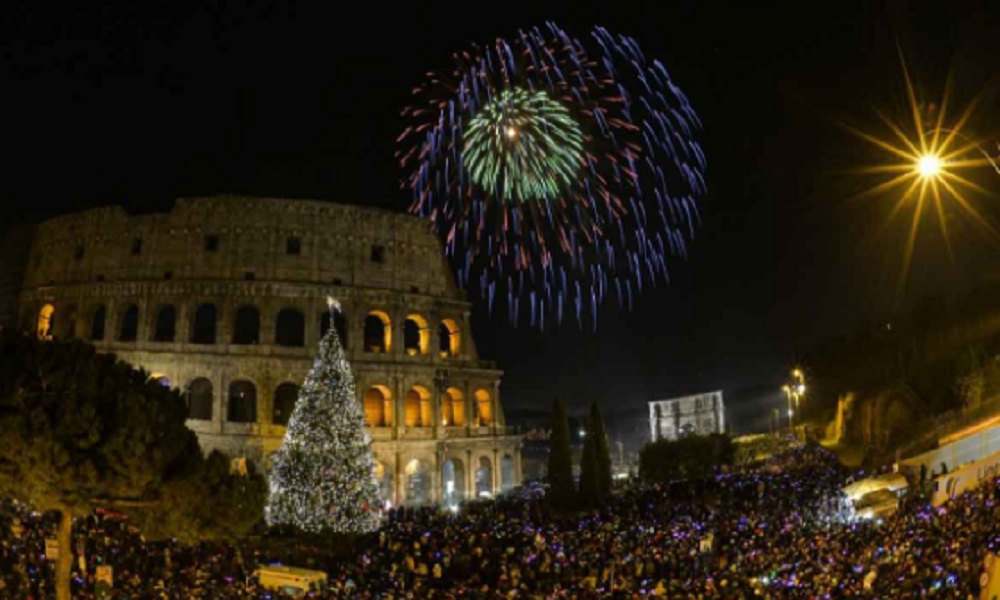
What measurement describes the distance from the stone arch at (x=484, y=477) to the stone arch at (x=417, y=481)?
308 cm

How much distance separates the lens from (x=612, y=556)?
20.1 meters

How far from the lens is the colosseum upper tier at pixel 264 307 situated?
36.9 metres

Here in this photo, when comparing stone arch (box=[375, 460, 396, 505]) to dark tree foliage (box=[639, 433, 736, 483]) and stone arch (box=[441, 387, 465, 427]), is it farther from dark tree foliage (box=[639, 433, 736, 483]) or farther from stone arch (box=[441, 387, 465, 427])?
dark tree foliage (box=[639, 433, 736, 483])

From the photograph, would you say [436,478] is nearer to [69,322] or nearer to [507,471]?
[507,471]

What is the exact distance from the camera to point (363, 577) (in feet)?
64.0

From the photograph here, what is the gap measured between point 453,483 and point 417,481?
3.45 metres

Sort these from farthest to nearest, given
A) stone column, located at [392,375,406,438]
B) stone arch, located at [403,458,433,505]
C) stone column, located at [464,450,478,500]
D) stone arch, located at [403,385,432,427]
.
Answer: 1. stone column, located at [464,450,478,500]
2. stone arch, located at [403,385,432,427]
3. stone arch, located at [403,458,433,505]
4. stone column, located at [392,375,406,438]

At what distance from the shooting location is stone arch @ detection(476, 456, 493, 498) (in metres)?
43.4

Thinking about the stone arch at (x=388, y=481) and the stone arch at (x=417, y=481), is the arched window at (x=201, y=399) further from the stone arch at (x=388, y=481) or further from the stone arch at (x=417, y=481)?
the stone arch at (x=417, y=481)

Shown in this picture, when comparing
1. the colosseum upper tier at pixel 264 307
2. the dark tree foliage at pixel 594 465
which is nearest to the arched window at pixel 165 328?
the colosseum upper tier at pixel 264 307

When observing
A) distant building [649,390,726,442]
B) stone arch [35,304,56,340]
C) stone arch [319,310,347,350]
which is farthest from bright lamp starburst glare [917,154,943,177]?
distant building [649,390,726,442]

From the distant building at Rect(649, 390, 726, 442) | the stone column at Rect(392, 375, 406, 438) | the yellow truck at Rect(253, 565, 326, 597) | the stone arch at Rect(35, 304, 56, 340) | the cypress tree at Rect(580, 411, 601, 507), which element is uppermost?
the stone arch at Rect(35, 304, 56, 340)

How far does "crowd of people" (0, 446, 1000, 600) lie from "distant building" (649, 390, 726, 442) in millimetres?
54224

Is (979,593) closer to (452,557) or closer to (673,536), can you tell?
(673,536)
